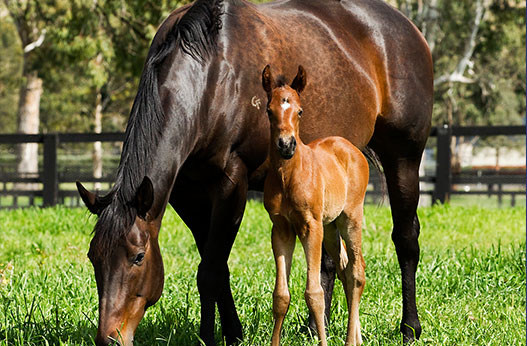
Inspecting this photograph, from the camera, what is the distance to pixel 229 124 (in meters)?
3.60

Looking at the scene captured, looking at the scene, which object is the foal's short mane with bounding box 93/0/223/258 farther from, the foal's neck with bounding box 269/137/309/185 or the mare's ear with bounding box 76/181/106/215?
the foal's neck with bounding box 269/137/309/185

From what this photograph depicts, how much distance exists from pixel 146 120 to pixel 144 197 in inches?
16.4

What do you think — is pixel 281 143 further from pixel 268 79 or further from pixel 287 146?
pixel 268 79

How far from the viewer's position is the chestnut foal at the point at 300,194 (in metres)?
2.86

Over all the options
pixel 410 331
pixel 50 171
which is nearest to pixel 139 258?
pixel 410 331

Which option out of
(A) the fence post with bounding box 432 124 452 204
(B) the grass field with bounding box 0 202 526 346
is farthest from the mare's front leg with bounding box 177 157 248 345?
(A) the fence post with bounding box 432 124 452 204

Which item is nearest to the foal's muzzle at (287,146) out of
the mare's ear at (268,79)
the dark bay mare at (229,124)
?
the mare's ear at (268,79)

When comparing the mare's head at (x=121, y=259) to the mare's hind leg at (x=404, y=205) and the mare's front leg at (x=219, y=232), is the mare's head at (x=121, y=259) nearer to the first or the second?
the mare's front leg at (x=219, y=232)

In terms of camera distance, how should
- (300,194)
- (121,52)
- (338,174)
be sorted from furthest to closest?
(121,52) < (338,174) < (300,194)

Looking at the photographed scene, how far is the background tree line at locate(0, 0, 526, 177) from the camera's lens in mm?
18281

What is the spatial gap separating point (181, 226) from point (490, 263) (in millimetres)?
4388

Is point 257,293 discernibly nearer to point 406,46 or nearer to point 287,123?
point 406,46

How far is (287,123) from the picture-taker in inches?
111

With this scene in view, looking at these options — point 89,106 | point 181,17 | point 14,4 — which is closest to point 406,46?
point 181,17
